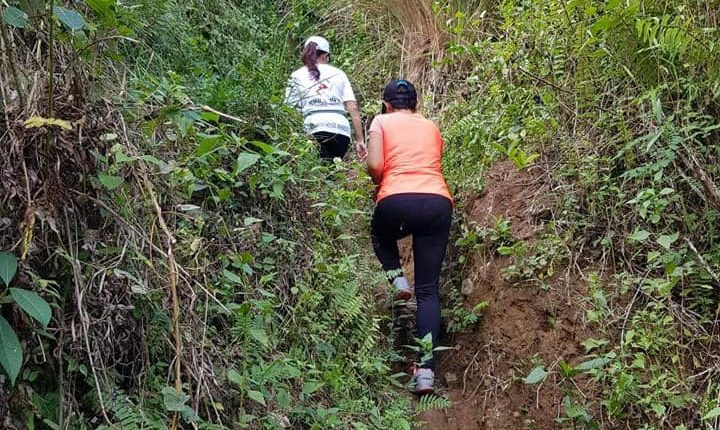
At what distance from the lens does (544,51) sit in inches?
174

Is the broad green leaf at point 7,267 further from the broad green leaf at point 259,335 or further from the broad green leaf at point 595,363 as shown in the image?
the broad green leaf at point 595,363

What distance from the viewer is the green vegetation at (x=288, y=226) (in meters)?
1.96

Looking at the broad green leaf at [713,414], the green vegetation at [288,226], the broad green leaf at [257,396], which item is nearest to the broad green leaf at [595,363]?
the green vegetation at [288,226]

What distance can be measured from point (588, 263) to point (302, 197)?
1542 mm

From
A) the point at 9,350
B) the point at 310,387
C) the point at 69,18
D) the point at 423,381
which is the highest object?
the point at 69,18

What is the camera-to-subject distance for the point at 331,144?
484cm

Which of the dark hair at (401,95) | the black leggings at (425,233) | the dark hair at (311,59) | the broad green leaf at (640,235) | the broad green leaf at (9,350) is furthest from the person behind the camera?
the dark hair at (311,59)

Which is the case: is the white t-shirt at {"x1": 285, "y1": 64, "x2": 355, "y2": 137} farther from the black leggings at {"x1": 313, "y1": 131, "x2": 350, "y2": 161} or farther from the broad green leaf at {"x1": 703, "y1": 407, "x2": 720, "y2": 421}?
the broad green leaf at {"x1": 703, "y1": 407, "x2": 720, "y2": 421}

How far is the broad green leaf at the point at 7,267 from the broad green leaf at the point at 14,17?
64cm

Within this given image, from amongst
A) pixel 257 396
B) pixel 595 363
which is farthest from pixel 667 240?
pixel 257 396

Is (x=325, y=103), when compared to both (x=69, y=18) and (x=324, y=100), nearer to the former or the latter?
(x=324, y=100)

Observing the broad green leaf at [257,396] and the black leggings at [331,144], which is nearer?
the broad green leaf at [257,396]

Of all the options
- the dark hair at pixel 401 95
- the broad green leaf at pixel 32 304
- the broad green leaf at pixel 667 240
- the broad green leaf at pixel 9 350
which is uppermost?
the broad green leaf at pixel 32 304

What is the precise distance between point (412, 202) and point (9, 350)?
236 cm
